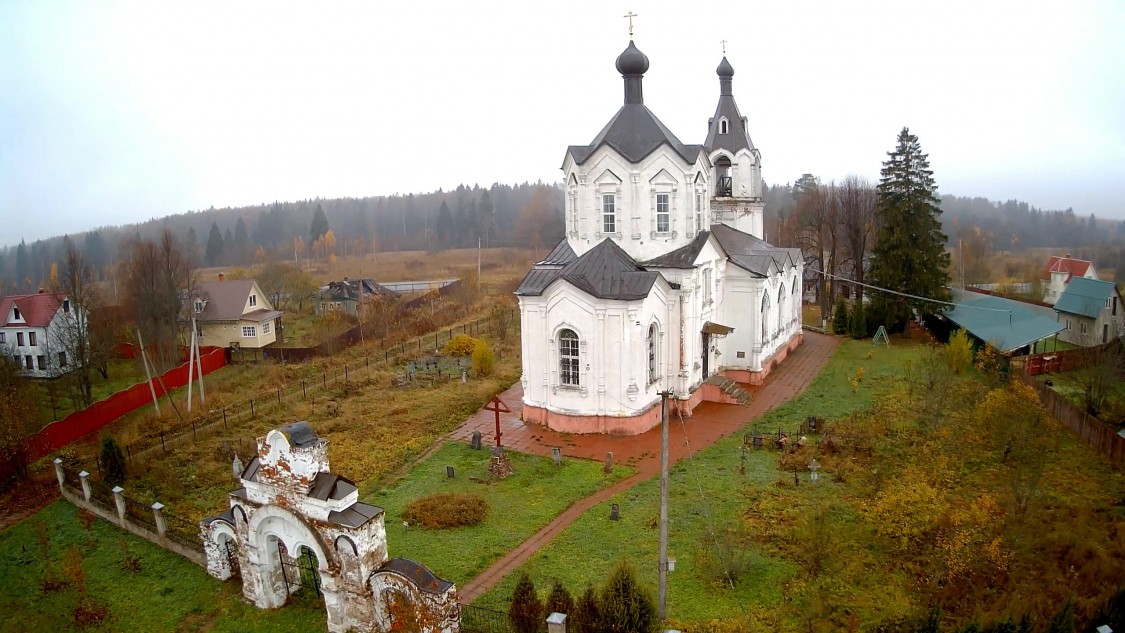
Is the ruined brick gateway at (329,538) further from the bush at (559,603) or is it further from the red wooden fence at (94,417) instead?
the red wooden fence at (94,417)

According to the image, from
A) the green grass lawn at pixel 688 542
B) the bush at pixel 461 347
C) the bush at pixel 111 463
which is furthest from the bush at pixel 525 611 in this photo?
the bush at pixel 461 347

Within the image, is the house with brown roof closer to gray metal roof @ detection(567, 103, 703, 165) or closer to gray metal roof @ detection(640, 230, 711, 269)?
gray metal roof @ detection(567, 103, 703, 165)

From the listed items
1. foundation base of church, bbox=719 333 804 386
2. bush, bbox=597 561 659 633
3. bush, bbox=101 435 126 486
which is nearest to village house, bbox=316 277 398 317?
foundation base of church, bbox=719 333 804 386

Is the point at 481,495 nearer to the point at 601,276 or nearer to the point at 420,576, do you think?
the point at 420,576

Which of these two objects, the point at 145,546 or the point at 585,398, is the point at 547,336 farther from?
the point at 145,546

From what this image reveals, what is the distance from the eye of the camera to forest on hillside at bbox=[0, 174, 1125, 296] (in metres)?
78.3

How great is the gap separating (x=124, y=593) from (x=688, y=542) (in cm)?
1048

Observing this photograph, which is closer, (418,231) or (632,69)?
(632,69)

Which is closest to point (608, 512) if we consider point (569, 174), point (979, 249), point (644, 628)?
point (644, 628)

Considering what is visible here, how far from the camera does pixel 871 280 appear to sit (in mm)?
31625

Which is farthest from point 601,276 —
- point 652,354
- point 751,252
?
point 751,252

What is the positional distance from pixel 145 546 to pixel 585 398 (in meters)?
10.9

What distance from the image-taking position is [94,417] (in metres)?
22.5

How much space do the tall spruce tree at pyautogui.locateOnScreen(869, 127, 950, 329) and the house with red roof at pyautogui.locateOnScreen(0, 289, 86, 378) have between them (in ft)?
118
